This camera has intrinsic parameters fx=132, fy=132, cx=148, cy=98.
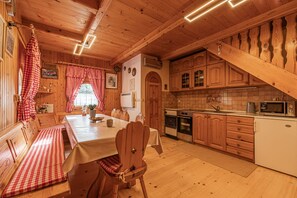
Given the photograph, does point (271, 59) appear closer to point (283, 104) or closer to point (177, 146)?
point (283, 104)

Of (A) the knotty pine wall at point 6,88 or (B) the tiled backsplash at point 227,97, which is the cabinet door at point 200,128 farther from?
(A) the knotty pine wall at point 6,88

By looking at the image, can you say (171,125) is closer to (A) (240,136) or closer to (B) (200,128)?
(B) (200,128)

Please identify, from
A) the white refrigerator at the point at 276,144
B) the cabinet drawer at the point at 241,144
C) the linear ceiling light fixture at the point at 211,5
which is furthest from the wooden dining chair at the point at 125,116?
the white refrigerator at the point at 276,144

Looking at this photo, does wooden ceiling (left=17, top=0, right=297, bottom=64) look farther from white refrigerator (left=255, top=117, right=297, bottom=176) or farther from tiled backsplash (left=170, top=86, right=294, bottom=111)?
white refrigerator (left=255, top=117, right=297, bottom=176)

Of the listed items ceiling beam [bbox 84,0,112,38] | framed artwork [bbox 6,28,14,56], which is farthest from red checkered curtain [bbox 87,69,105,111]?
framed artwork [bbox 6,28,14,56]

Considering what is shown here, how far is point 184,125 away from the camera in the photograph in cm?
359

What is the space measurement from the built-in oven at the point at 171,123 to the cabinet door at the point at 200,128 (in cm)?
62

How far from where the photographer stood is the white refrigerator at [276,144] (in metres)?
1.96

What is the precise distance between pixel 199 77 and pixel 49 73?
4115mm

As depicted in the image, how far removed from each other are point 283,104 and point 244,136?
31.8 inches

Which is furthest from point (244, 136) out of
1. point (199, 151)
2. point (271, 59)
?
point (271, 59)

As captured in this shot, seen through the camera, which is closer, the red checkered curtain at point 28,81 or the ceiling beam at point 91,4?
the ceiling beam at point 91,4

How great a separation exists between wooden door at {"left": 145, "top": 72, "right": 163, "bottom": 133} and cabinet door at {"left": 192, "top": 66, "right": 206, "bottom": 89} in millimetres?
1052

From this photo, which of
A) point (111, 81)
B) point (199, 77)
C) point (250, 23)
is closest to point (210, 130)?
point (199, 77)
